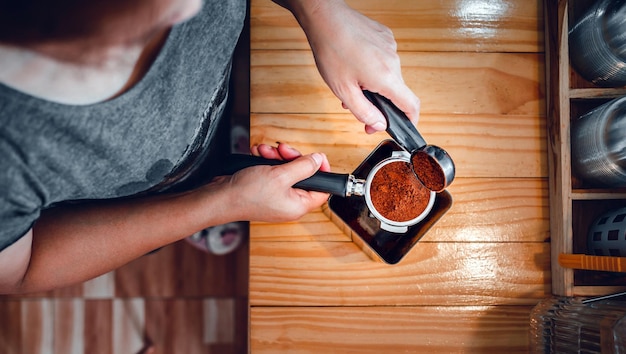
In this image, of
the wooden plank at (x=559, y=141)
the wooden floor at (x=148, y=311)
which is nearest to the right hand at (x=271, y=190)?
the wooden plank at (x=559, y=141)

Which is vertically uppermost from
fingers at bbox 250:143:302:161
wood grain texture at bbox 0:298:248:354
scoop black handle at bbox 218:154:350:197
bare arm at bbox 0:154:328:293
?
fingers at bbox 250:143:302:161

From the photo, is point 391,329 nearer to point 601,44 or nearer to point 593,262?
point 593,262

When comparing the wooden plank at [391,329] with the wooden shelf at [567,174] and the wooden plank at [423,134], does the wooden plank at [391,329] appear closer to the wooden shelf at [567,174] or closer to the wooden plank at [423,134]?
the wooden shelf at [567,174]

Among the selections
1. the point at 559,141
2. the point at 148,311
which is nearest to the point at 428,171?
the point at 559,141

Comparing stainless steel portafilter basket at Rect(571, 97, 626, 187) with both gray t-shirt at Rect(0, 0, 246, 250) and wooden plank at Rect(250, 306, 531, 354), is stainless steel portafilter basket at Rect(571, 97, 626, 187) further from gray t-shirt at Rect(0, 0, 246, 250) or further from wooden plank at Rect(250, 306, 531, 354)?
gray t-shirt at Rect(0, 0, 246, 250)

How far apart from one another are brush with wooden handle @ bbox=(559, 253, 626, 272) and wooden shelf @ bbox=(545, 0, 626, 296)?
0.03 metres

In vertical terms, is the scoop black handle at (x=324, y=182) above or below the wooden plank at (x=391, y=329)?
above

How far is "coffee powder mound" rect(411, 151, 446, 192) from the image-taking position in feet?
3.10

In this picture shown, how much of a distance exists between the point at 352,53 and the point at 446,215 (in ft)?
1.72

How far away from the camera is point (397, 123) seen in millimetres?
982

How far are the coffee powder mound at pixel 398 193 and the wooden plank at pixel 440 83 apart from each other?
237 millimetres

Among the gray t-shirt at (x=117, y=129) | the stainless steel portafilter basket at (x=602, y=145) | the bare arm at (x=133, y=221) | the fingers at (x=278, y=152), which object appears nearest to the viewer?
the gray t-shirt at (x=117, y=129)

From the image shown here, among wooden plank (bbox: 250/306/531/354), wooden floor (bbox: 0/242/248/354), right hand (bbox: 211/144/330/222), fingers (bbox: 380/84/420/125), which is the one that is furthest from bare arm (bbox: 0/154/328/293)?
wooden floor (bbox: 0/242/248/354)

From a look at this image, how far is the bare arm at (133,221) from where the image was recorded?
904 millimetres
